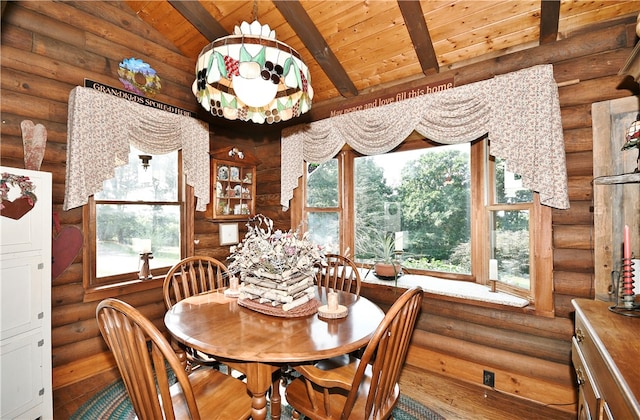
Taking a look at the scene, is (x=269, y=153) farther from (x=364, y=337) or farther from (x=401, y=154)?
(x=364, y=337)

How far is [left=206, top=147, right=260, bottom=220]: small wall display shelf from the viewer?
11.1 ft

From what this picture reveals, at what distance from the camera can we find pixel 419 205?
301 centimetres

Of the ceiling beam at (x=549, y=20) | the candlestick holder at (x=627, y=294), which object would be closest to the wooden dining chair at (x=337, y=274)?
the candlestick holder at (x=627, y=294)

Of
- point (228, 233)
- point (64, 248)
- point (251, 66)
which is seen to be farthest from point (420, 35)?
point (64, 248)

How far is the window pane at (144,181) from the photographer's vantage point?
2.75 meters

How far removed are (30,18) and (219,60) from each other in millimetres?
1911

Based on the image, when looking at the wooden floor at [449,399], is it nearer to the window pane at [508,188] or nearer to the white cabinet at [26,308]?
the white cabinet at [26,308]

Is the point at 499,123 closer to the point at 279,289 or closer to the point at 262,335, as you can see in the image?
the point at 279,289

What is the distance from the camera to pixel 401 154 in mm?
3145

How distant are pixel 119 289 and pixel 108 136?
1.30 metres

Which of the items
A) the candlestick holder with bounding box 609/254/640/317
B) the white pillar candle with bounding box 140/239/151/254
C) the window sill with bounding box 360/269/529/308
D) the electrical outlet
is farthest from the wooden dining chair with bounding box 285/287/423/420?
the white pillar candle with bounding box 140/239/151/254

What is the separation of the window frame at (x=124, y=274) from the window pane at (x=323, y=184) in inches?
51.9

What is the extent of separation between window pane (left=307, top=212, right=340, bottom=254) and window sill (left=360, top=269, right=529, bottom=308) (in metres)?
0.60

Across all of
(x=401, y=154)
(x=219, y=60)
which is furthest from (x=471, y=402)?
(x=219, y=60)
